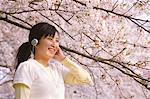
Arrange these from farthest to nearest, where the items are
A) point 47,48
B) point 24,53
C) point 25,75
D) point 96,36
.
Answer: point 96,36, point 24,53, point 47,48, point 25,75

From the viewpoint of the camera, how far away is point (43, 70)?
1959 mm

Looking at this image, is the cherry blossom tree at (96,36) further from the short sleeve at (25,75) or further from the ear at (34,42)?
the short sleeve at (25,75)

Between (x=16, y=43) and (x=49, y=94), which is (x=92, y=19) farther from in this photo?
(x=49, y=94)

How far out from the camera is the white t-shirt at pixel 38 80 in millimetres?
1879

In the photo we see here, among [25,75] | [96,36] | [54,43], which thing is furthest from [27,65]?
[96,36]

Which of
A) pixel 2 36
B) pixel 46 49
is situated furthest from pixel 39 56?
pixel 2 36

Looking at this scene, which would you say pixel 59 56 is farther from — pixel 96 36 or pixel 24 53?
pixel 96 36

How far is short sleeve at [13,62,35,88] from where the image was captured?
186 cm

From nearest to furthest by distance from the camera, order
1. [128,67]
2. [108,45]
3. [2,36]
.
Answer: [128,67] → [108,45] → [2,36]

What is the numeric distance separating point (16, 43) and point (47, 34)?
13.0 ft

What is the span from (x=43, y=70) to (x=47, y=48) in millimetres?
113

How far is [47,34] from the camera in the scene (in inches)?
79.9

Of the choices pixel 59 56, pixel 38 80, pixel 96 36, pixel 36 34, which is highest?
pixel 96 36

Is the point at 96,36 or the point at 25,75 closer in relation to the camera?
the point at 25,75
